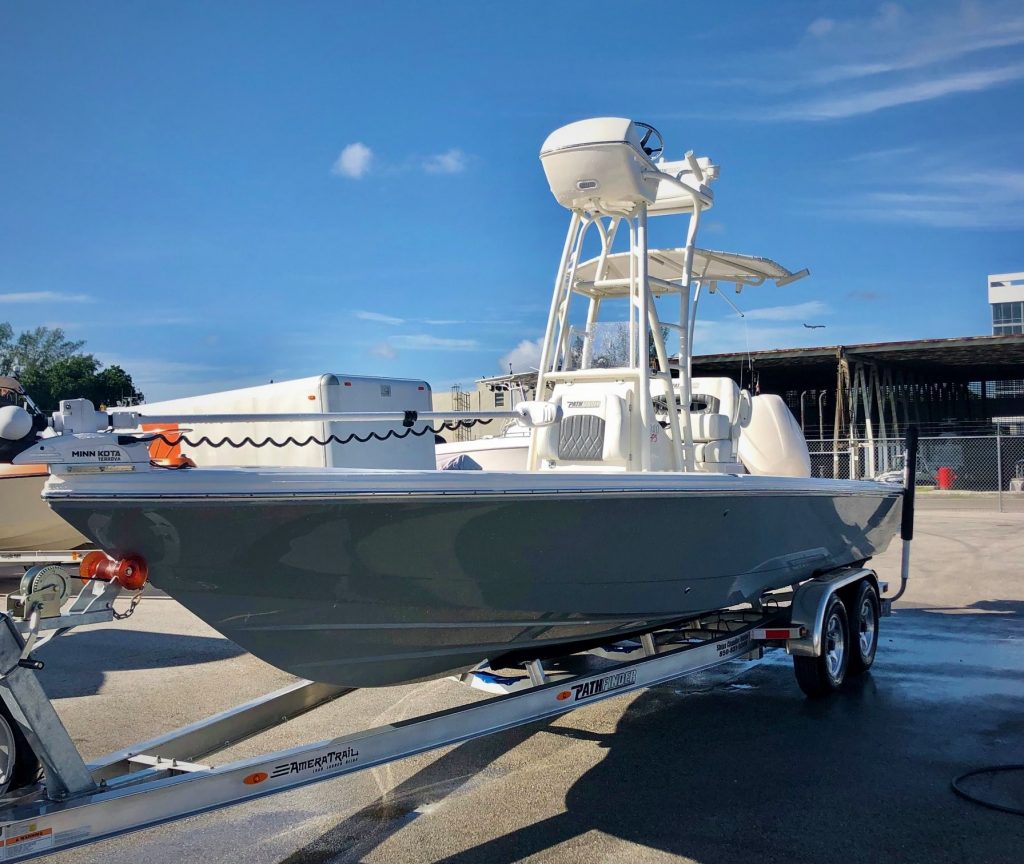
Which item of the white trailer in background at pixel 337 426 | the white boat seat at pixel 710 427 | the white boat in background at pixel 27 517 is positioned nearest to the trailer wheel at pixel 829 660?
the white boat seat at pixel 710 427

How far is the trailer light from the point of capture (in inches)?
135

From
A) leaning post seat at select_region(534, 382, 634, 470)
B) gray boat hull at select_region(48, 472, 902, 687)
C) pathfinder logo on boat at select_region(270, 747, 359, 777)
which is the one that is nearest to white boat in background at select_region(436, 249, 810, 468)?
leaning post seat at select_region(534, 382, 634, 470)

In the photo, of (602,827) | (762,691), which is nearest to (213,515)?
(602,827)

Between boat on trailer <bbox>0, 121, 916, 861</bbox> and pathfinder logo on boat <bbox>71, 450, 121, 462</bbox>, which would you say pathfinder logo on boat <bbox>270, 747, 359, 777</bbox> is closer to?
boat on trailer <bbox>0, 121, 916, 861</bbox>

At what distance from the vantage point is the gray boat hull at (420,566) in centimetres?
352

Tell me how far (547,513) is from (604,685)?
95 cm

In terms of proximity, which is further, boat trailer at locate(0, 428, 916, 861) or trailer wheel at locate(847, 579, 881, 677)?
trailer wheel at locate(847, 579, 881, 677)

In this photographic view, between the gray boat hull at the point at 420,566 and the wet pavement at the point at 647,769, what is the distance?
0.63 metres

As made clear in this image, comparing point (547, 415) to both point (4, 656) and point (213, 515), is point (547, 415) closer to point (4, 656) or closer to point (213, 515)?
point (213, 515)

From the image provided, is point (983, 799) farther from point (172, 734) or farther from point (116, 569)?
point (116, 569)

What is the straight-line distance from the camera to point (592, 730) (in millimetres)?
5508

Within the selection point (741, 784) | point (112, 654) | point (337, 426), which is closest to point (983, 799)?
point (741, 784)

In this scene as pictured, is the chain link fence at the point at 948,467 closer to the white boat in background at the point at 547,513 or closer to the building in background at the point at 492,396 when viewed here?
the building in background at the point at 492,396

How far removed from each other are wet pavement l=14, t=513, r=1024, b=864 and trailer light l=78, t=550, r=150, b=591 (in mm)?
1196
